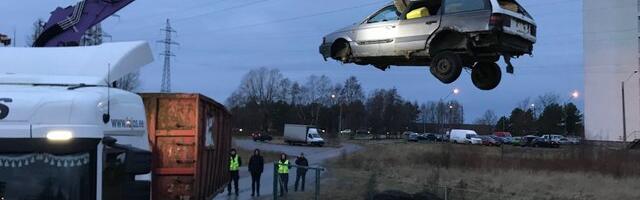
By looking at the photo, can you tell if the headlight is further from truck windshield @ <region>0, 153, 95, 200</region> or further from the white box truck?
the white box truck

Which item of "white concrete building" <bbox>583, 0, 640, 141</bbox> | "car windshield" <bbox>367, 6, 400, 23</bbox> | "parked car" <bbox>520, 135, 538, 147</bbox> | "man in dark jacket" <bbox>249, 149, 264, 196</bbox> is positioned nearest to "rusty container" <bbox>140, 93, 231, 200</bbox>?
"car windshield" <bbox>367, 6, 400, 23</bbox>

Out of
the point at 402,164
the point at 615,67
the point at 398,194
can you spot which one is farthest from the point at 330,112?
the point at 398,194

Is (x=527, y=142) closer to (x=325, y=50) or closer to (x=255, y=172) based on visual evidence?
(x=255, y=172)

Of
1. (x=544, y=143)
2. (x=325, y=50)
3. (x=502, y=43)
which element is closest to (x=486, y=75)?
(x=502, y=43)

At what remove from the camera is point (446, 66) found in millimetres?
11797

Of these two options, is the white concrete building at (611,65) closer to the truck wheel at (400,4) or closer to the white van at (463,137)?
the white van at (463,137)

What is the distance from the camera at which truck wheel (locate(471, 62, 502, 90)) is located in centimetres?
1274

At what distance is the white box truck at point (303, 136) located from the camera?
84438mm

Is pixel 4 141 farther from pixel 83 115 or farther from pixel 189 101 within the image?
pixel 189 101

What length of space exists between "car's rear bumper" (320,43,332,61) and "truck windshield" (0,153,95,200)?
9175 millimetres

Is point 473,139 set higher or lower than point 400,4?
lower

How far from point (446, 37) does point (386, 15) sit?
136cm

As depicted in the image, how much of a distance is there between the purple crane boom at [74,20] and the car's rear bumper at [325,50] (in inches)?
189

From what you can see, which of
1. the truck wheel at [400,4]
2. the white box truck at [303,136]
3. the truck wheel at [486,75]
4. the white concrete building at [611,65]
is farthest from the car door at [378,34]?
the white concrete building at [611,65]
